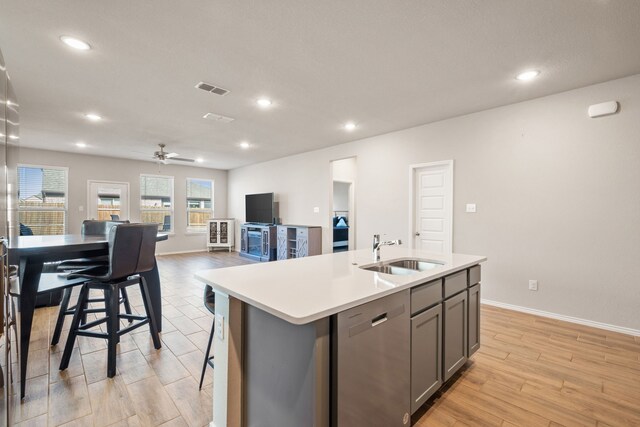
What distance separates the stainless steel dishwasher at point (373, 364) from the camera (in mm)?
1160

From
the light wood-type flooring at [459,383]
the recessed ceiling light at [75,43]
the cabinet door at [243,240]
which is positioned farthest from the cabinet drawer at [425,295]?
the cabinet door at [243,240]

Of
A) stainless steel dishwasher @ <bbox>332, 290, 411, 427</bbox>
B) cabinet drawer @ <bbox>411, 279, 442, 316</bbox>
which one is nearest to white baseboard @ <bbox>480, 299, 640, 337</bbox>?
cabinet drawer @ <bbox>411, 279, 442, 316</bbox>

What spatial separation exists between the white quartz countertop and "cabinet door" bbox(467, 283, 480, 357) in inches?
10.7

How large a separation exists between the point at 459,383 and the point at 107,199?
8.49 meters

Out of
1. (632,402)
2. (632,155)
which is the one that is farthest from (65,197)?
(632,155)

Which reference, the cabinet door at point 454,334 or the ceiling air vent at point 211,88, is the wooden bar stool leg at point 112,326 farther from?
the cabinet door at point 454,334

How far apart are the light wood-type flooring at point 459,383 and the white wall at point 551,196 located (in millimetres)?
559

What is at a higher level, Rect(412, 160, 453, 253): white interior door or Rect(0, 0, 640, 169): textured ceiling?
Rect(0, 0, 640, 169): textured ceiling

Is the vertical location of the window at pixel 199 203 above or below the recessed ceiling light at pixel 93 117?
below

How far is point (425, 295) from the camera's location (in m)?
1.69

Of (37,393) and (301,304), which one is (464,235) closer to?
(301,304)

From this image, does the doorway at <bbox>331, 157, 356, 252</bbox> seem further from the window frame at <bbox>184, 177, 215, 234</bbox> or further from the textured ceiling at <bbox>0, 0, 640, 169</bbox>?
the window frame at <bbox>184, 177, 215, 234</bbox>

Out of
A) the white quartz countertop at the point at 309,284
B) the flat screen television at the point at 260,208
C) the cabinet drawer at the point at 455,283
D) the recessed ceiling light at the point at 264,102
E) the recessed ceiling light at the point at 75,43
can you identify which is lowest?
the cabinet drawer at the point at 455,283

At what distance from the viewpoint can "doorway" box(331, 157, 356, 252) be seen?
Result: 7811 millimetres
